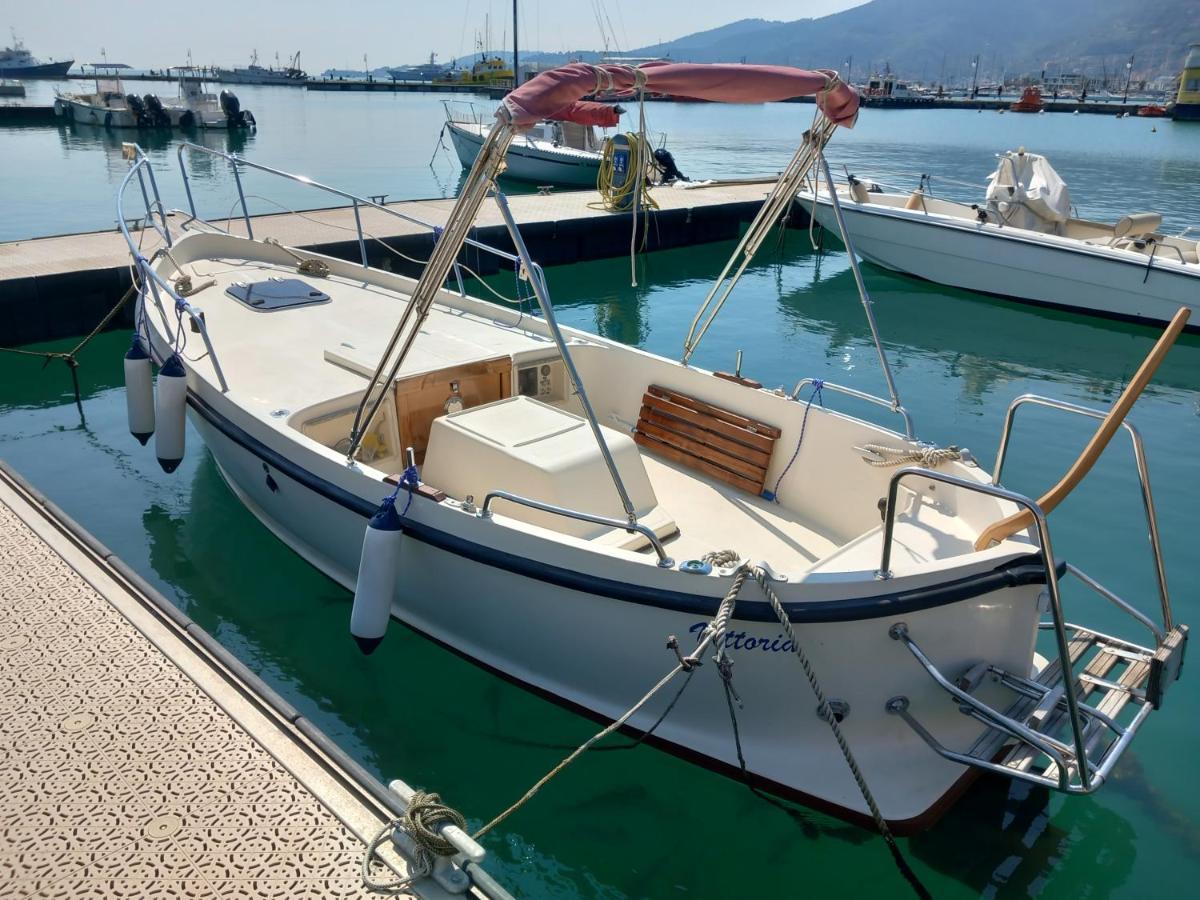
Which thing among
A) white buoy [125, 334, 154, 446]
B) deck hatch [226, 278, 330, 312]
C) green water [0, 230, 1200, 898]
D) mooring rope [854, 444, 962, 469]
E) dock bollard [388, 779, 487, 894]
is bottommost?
green water [0, 230, 1200, 898]

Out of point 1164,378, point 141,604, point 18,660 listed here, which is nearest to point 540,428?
point 141,604

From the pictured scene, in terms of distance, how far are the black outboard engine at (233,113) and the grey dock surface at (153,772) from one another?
161 ft

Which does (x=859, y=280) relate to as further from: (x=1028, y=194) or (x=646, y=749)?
(x=1028, y=194)

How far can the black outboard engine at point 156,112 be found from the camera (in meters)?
45.2

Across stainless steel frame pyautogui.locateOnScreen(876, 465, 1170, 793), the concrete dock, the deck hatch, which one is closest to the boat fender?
the concrete dock

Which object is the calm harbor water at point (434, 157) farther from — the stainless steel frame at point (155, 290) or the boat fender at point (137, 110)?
the stainless steel frame at point (155, 290)

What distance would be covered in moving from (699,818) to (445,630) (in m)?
1.99

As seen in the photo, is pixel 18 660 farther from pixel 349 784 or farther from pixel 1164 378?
pixel 1164 378

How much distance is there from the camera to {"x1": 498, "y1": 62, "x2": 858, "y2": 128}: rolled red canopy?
4.52 m

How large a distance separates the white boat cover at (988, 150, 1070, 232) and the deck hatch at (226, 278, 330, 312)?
12560mm

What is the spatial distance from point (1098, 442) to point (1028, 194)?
13.6 metres

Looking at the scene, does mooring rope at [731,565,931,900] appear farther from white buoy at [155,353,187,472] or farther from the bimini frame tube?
white buoy at [155,353,187,472]

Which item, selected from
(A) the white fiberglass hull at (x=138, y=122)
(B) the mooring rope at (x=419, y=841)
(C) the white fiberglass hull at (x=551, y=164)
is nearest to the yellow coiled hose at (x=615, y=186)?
(C) the white fiberglass hull at (x=551, y=164)

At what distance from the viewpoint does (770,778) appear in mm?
4559
